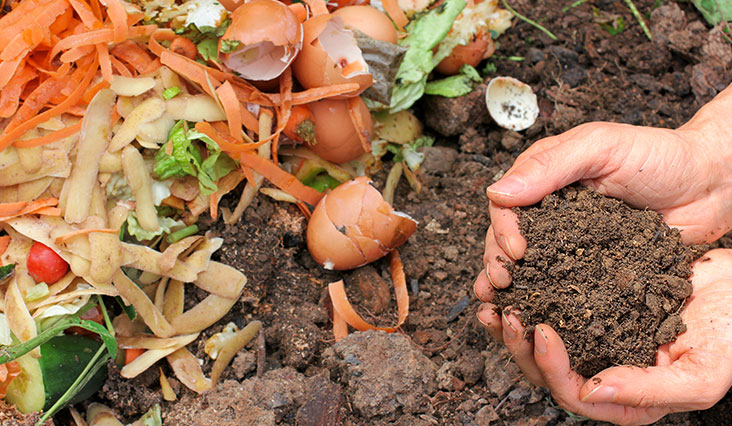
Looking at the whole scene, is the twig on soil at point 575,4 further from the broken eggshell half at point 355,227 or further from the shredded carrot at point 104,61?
the shredded carrot at point 104,61

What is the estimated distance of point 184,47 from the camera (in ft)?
6.77

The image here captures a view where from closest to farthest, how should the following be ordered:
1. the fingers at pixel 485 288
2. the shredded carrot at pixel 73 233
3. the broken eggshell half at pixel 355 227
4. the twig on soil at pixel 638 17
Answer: the fingers at pixel 485 288 < the shredded carrot at pixel 73 233 < the broken eggshell half at pixel 355 227 < the twig on soil at pixel 638 17

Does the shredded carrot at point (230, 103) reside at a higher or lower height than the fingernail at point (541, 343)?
higher

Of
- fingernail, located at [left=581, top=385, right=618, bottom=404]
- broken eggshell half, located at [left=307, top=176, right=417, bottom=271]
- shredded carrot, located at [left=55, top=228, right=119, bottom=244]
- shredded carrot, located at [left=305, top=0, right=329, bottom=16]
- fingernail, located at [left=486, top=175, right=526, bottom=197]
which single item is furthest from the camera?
shredded carrot, located at [left=305, top=0, right=329, bottom=16]

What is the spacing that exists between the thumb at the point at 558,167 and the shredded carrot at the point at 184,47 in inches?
42.5

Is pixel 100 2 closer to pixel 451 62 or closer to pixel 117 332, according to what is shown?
pixel 117 332

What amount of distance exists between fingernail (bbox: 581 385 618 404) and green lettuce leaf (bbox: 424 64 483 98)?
128 centimetres

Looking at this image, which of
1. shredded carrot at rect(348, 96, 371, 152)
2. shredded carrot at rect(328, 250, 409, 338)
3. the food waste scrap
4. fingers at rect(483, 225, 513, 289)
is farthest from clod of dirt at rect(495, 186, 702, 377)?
shredded carrot at rect(348, 96, 371, 152)

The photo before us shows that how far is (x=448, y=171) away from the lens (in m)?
2.44

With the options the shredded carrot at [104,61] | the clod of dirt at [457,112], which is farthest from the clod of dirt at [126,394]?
the clod of dirt at [457,112]

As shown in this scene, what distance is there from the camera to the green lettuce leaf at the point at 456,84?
2436 millimetres

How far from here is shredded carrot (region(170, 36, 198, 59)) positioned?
2053 millimetres

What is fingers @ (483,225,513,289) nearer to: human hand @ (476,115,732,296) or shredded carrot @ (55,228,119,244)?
human hand @ (476,115,732,296)

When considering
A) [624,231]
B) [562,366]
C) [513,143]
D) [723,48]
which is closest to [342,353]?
[562,366]
